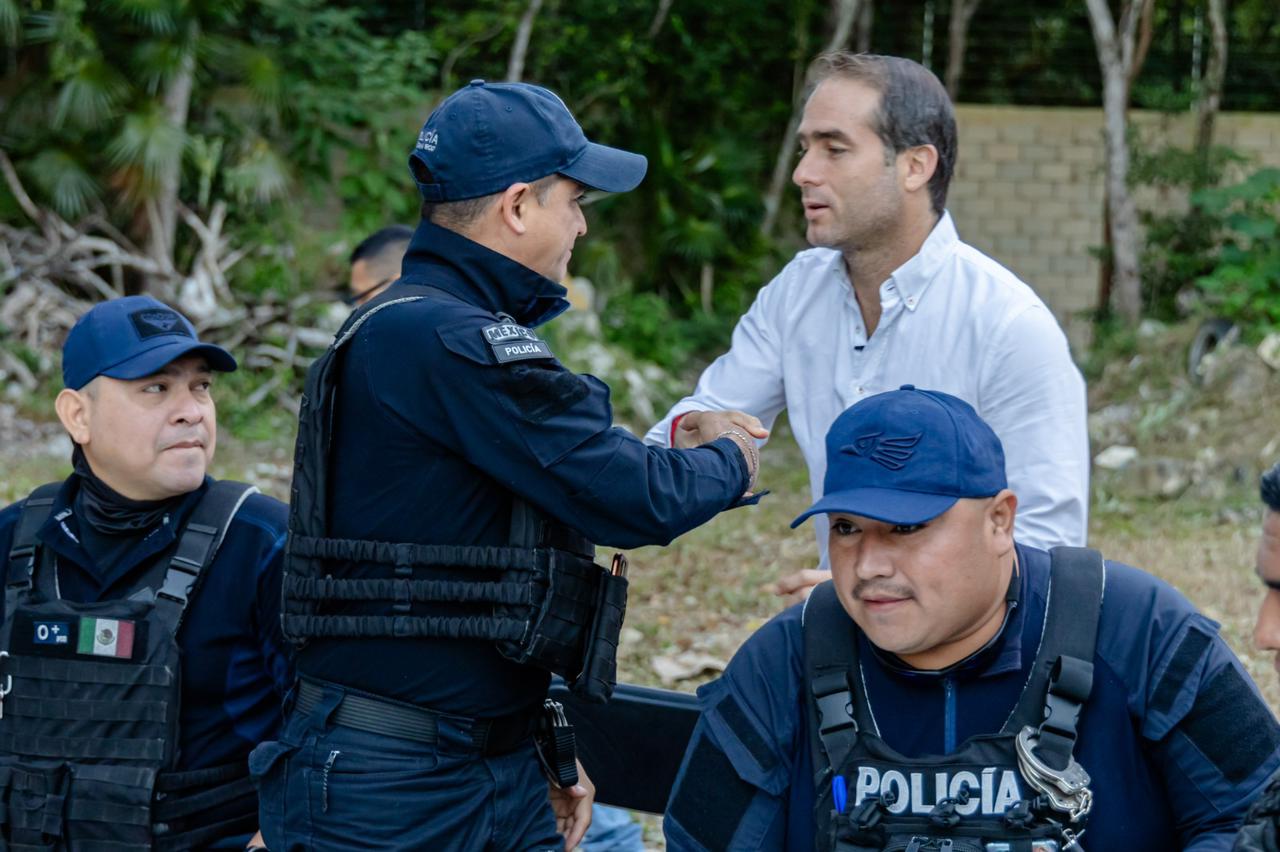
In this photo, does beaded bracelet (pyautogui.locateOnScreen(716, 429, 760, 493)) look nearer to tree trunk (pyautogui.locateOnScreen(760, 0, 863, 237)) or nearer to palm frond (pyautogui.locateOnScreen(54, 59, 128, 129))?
palm frond (pyautogui.locateOnScreen(54, 59, 128, 129))

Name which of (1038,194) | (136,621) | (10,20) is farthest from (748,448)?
(1038,194)

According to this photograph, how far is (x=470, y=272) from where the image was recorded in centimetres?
274

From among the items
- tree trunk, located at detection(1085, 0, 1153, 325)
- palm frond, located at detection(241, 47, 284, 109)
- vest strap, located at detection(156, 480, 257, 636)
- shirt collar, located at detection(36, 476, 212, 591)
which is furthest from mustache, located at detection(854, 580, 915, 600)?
palm frond, located at detection(241, 47, 284, 109)

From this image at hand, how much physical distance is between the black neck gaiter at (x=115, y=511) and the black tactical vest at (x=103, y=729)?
136 millimetres

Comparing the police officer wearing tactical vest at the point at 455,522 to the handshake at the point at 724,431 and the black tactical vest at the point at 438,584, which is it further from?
the handshake at the point at 724,431

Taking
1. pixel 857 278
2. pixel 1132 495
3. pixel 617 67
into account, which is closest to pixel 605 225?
pixel 617 67

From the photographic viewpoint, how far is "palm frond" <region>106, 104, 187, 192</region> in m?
12.2

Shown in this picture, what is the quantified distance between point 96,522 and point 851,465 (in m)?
1.66

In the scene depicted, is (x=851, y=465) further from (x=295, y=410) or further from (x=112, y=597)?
(x=295, y=410)

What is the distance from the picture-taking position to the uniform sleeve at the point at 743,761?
8.26ft

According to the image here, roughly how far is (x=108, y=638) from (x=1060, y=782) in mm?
1867

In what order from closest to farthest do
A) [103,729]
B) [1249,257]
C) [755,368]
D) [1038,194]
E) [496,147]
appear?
[496,147], [103,729], [755,368], [1249,257], [1038,194]

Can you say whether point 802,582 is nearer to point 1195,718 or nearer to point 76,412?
point 1195,718

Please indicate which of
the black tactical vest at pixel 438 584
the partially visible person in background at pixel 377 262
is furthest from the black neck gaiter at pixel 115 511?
the partially visible person in background at pixel 377 262
